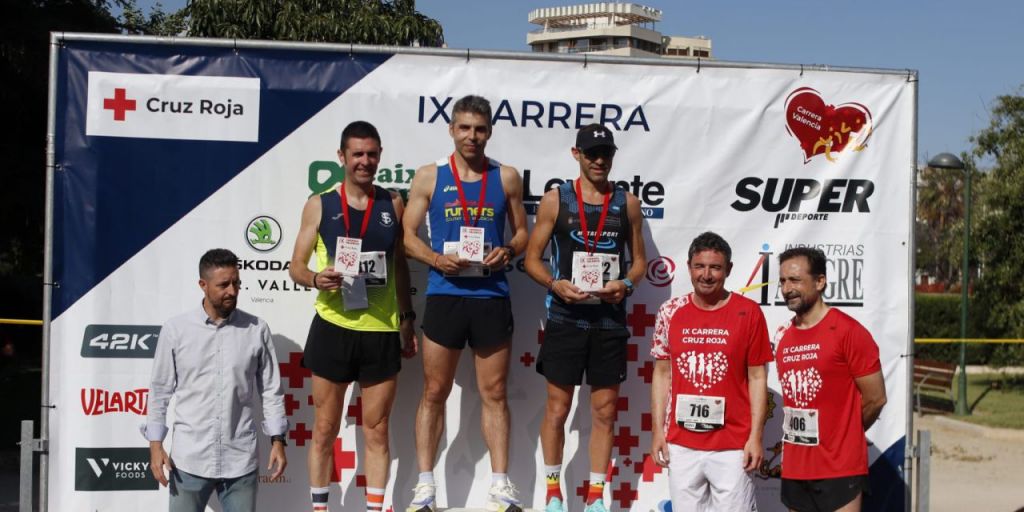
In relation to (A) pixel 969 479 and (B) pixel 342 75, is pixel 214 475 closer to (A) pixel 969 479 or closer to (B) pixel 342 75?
(B) pixel 342 75

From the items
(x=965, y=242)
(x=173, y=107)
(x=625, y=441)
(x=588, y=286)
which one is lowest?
(x=625, y=441)

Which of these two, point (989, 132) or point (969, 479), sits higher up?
point (989, 132)

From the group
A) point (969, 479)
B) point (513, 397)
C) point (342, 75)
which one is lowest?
point (969, 479)

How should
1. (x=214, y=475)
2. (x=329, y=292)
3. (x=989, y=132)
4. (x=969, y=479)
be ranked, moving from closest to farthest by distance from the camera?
(x=214, y=475), (x=329, y=292), (x=969, y=479), (x=989, y=132)

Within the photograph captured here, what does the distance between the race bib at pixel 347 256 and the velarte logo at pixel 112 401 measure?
137 centimetres

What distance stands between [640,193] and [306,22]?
8.77 metres

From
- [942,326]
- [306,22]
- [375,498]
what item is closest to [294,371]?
[375,498]

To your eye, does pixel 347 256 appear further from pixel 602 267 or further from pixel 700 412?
pixel 700 412

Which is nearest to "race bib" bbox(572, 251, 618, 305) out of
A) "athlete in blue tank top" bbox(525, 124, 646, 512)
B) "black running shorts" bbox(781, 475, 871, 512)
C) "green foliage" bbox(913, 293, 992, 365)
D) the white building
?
"athlete in blue tank top" bbox(525, 124, 646, 512)

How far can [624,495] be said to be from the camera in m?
6.06

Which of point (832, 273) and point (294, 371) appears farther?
point (832, 273)

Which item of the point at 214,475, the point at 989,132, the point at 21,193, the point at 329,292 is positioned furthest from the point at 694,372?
the point at 989,132

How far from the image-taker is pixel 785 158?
6090 mm

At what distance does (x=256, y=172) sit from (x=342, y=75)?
70cm
